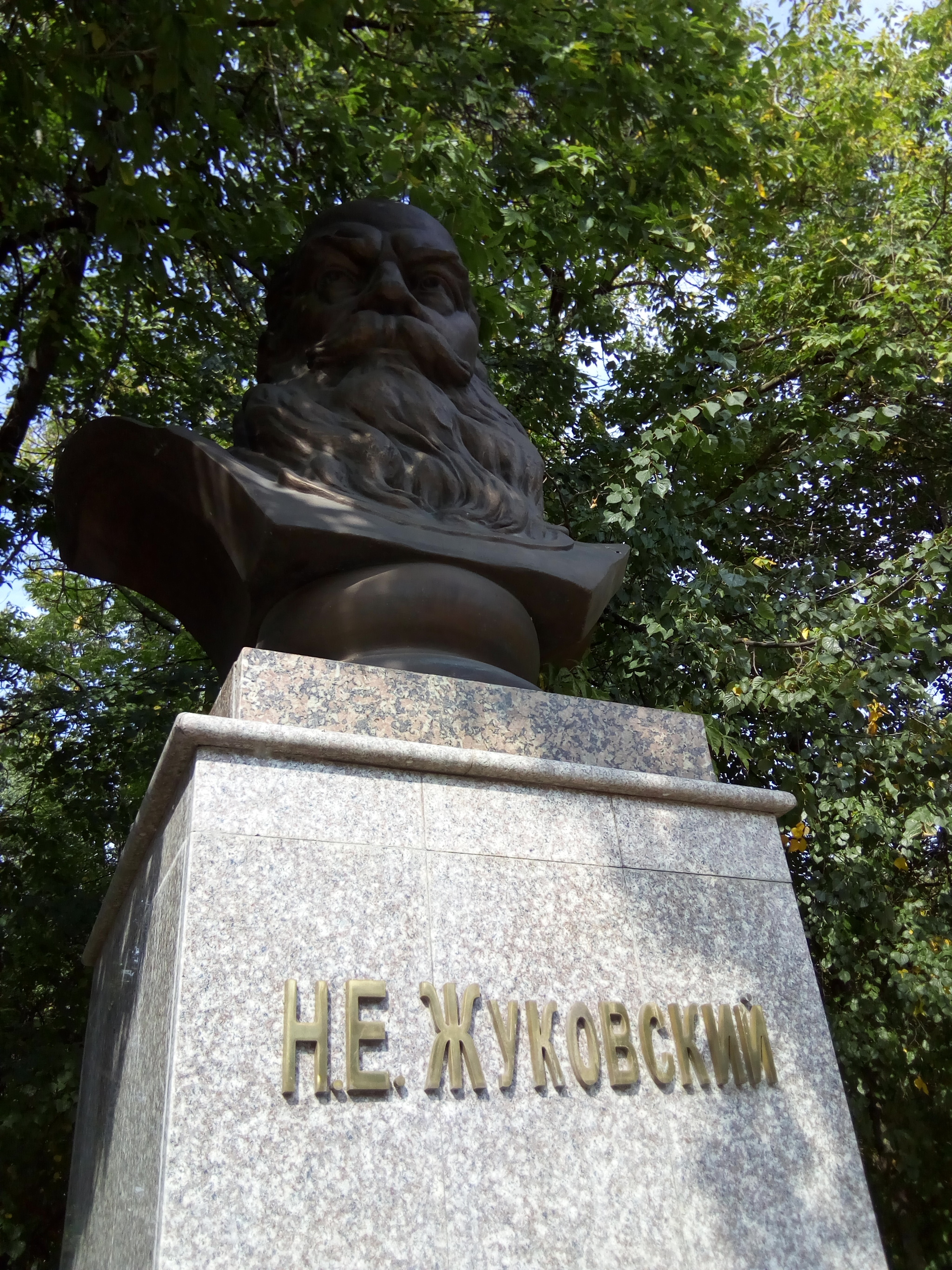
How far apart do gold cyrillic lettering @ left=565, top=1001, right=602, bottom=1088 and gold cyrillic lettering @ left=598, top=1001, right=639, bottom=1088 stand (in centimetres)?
2

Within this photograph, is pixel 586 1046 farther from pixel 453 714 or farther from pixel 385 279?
pixel 385 279

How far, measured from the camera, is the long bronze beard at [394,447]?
336 centimetres

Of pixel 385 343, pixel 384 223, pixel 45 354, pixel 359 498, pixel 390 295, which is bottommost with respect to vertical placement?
pixel 359 498

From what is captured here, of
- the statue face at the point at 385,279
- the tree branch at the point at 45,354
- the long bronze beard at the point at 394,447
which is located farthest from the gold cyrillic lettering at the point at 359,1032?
the tree branch at the point at 45,354

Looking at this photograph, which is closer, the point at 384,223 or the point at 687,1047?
the point at 687,1047

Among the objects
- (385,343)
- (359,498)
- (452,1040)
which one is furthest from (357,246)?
(452,1040)

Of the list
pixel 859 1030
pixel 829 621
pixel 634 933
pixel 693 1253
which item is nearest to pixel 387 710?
pixel 634 933

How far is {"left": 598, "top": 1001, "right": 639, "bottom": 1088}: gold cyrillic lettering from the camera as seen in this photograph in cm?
227

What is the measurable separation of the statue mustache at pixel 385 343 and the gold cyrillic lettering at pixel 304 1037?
89.5 inches

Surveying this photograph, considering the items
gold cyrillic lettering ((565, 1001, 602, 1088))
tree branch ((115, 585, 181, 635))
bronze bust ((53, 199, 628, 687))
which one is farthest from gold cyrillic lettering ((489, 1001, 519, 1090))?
tree branch ((115, 585, 181, 635))

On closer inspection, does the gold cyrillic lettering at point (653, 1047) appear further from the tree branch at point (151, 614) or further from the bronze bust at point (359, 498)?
the tree branch at point (151, 614)

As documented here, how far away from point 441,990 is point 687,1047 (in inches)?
22.8

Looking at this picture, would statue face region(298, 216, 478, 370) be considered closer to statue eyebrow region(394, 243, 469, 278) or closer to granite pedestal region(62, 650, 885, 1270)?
statue eyebrow region(394, 243, 469, 278)

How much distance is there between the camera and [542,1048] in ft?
7.30
